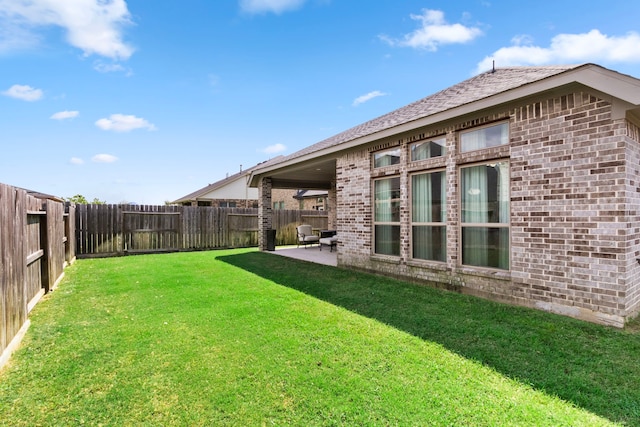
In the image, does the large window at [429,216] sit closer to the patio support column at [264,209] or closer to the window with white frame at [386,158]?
the window with white frame at [386,158]

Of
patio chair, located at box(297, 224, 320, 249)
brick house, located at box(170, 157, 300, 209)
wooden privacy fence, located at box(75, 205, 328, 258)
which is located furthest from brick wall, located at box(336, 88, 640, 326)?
brick house, located at box(170, 157, 300, 209)

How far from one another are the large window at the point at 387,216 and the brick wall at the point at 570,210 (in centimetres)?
169

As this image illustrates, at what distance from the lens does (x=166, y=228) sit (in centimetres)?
1358

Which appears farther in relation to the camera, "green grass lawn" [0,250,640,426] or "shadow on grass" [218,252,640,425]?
"shadow on grass" [218,252,640,425]

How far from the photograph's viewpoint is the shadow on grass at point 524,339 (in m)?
2.61

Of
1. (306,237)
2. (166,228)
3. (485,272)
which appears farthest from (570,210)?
(166,228)

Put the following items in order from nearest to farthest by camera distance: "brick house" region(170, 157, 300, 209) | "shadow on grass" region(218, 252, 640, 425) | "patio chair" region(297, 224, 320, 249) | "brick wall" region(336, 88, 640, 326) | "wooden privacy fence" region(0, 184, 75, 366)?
"shadow on grass" region(218, 252, 640, 425) → "wooden privacy fence" region(0, 184, 75, 366) → "brick wall" region(336, 88, 640, 326) → "patio chair" region(297, 224, 320, 249) → "brick house" region(170, 157, 300, 209)

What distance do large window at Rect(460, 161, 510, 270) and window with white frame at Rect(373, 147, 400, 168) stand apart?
1682mm

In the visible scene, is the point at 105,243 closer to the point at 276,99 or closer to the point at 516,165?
the point at 276,99

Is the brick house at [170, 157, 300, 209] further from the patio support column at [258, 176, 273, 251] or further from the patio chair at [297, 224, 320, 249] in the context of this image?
the patio support column at [258, 176, 273, 251]

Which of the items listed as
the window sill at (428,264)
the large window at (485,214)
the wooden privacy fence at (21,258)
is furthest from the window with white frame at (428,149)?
the wooden privacy fence at (21,258)

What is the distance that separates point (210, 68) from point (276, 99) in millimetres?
3415

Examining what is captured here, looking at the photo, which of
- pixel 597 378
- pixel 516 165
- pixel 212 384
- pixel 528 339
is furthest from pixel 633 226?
pixel 212 384

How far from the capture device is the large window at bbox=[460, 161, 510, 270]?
5.18 metres
